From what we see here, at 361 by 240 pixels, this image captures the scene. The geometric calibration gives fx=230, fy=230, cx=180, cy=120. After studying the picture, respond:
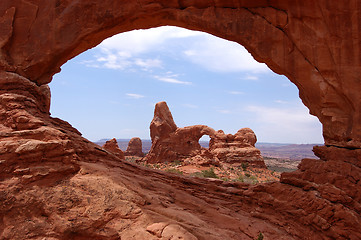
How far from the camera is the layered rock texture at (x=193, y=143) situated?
28.3 meters

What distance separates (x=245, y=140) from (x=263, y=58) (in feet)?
77.8

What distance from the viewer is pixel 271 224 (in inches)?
253

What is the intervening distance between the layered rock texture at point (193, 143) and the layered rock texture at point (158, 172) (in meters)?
20.7

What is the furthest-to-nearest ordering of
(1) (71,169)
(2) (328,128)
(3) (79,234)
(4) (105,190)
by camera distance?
(2) (328,128)
(1) (71,169)
(4) (105,190)
(3) (79,234)

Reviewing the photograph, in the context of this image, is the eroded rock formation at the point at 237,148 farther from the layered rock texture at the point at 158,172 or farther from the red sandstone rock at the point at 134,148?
the red sandstone rock at the point at 134,148

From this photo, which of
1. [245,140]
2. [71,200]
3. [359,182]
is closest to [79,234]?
[71,200]

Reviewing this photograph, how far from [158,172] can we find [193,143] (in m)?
23.1

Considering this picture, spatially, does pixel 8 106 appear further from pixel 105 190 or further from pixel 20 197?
pixel 105 190

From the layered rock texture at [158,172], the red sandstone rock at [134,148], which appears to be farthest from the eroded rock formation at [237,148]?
the red sandstone rock at [134,148]

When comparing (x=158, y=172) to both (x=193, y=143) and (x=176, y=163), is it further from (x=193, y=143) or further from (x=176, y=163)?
(x=193, y=143)

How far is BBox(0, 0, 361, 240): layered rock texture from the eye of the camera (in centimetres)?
454

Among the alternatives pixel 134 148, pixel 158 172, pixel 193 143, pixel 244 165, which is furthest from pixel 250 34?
pixel 134 148

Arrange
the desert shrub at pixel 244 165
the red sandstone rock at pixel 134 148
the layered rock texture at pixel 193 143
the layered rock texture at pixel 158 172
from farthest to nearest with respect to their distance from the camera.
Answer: the red sandstone rock at pixel 134 148
the layered rock texture at pixel 193 143
the desert shrub at pixel 244 165
the layered rock texture at pixel 158 172

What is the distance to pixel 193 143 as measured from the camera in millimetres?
30984
